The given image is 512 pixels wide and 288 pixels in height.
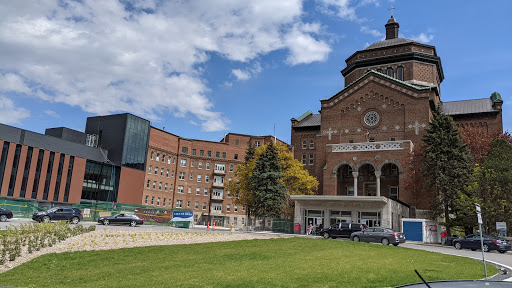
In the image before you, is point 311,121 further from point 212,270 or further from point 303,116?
point 212,270

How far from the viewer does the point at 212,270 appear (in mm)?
13086

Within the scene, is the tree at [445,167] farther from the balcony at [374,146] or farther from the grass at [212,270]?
the grass at [212,270]

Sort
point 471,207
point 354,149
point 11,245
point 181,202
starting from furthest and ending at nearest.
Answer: point 181,202
point 354,149
point 471,207
point 11,245

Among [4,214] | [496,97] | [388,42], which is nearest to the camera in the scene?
[4,214]

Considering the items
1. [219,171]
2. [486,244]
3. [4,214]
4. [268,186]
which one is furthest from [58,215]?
[219,171]

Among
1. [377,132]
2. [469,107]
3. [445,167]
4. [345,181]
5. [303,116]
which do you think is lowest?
[345,181]

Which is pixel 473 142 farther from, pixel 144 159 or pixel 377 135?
pixel 144 159

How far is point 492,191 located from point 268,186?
24008 mm

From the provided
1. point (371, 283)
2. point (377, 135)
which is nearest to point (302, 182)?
point (377, 135)

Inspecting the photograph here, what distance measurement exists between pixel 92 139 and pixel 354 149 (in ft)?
156

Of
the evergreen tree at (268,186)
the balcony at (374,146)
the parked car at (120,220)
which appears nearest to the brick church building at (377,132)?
the balcony at (374,146)

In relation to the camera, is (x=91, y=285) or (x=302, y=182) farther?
(x=302, y=182)

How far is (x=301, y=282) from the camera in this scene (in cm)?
1065

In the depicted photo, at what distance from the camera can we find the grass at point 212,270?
10914 mm
